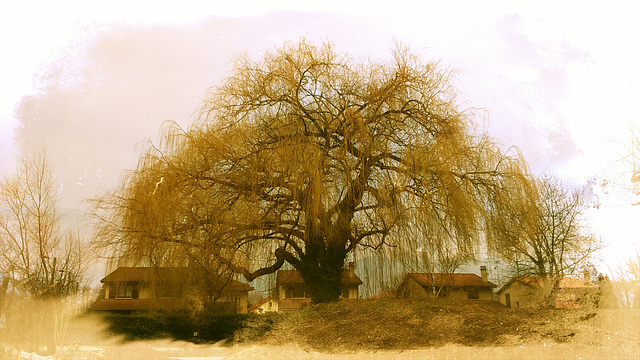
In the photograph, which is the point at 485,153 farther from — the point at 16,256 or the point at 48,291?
the point at 16,256

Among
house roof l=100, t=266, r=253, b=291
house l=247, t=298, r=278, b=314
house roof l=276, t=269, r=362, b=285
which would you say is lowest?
house l=247, t=298, r=278, b=314

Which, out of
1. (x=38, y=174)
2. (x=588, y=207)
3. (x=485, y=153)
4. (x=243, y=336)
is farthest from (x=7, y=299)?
(x=588, y=207)

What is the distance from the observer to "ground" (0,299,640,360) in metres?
6.48

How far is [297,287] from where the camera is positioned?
425 inches

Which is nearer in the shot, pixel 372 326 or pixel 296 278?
pixel 372 326

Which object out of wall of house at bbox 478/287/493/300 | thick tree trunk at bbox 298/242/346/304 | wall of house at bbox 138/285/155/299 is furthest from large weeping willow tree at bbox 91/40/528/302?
wall of house at bbox 478/287/493/300

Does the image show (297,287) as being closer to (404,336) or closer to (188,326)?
(188,326)

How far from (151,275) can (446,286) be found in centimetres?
641

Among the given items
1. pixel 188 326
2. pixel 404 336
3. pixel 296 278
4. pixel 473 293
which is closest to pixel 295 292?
pixel 296 278

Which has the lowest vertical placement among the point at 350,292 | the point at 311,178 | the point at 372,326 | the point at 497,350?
the point at 497,350

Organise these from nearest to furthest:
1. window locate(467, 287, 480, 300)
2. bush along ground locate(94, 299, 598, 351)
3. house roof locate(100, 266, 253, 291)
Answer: bush along ground locate(94, 299, 598, 351)
house roof locate(100, 266, 253, 291)
window locate(467, 287, 480, 300)

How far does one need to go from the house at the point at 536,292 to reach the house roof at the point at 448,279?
18.7 inches

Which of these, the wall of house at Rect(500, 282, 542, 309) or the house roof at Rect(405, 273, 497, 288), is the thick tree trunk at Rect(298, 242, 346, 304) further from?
the wall of house at Rect(500, 282, 542, 309)

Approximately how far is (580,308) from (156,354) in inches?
284
